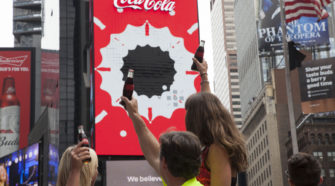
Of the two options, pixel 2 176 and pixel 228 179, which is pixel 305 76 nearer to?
pixel 2 176

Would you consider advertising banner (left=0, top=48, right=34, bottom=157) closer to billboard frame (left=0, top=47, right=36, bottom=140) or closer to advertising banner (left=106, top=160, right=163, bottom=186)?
billboard frame (left=0, top=47, right=36, bottom=140)

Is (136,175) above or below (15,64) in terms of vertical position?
below

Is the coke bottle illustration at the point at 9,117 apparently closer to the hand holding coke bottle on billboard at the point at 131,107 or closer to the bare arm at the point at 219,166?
the hand holding coke bottle on billboard at the point at 131,107

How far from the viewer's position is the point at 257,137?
4882 inches

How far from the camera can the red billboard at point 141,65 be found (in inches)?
1151

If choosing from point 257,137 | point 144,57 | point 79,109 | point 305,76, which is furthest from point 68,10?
point 257,137

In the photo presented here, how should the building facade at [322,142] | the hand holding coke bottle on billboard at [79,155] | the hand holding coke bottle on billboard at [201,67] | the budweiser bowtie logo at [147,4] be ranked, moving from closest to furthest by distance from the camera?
1. the hand holding coke bottle on billboard at [79,155]
2. the hand holding coke bottle on billboard at [201,67]
3. the budweiser bowtie logo at [147,4]
4. the building facade at [322,142]

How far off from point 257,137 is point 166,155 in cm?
12160

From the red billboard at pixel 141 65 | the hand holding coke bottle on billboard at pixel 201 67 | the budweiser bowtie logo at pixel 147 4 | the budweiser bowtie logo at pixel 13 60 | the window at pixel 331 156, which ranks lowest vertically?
the window at pixel 331 156

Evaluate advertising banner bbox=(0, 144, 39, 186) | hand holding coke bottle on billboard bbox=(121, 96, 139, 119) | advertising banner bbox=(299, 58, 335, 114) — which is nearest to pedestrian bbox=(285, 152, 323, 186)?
hand holding coke bottle on billboard bbox=(121, 96, 139, 119)

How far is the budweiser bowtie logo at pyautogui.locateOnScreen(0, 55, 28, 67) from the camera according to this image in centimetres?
7194

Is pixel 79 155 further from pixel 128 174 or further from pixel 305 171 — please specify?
pixel 128 174

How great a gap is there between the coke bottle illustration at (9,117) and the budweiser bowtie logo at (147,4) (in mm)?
42613

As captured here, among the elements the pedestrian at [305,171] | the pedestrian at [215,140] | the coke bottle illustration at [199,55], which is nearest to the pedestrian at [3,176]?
the coke bottle illustration at [199,55]
